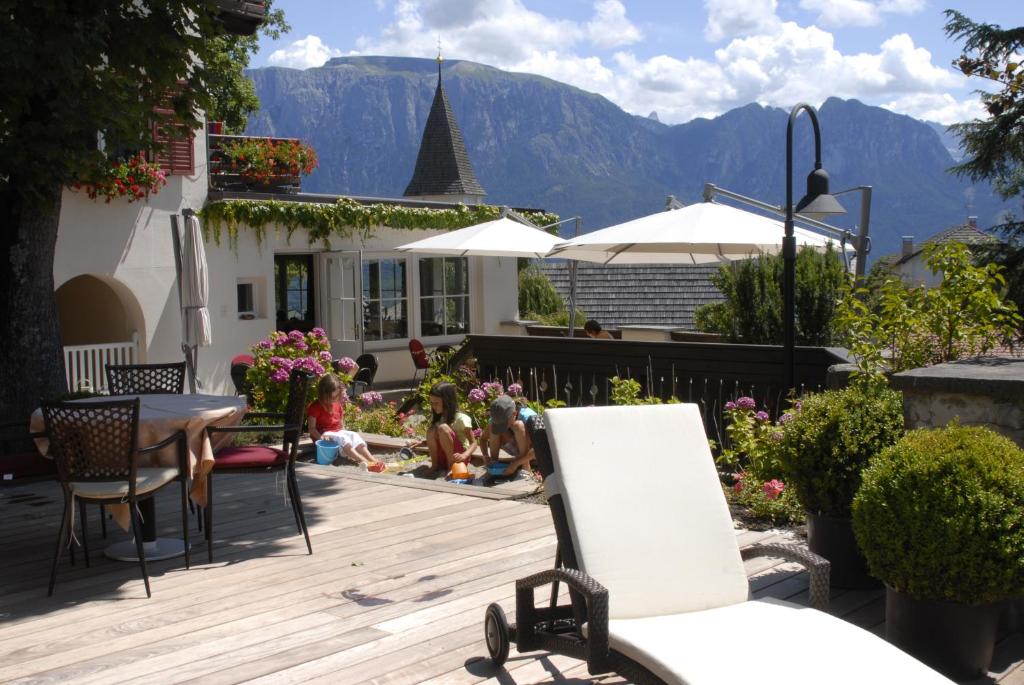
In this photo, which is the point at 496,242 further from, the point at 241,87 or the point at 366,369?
the point at 241,87

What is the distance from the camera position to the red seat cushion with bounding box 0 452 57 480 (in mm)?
5781

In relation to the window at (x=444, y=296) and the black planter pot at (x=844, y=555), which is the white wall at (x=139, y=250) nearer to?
the window at (x=444, y=296)

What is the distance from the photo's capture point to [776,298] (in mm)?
10773

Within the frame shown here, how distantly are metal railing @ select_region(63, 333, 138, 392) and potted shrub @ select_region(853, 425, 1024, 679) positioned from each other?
9.94m

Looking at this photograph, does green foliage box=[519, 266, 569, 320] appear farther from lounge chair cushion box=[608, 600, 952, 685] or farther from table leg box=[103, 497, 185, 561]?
lounge chair cushion box=[608, 600, 952, 685]

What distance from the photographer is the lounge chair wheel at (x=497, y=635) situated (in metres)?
3.82

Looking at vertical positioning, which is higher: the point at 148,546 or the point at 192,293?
the point at 192,293

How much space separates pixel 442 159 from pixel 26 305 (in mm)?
30610

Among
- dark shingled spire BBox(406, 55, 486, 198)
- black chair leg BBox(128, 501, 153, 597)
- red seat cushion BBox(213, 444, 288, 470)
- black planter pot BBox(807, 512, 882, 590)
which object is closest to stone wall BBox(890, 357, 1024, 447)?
black planter pot BBox(807, 512, 882, 590)

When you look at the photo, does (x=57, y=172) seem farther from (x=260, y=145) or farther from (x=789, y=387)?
(x=260, y=145)

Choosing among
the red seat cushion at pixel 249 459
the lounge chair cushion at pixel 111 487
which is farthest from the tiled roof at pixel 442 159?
the lounge chair cushion at pixel 111 487

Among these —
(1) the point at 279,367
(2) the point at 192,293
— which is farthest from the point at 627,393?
(2) the point at 192,293

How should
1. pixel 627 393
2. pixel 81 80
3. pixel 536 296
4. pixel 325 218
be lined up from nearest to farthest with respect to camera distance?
pixel 81 80 → pixel 627 393 → pixel 325 218 → pixel 536 296

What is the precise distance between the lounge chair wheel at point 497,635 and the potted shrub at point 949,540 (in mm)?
1379
